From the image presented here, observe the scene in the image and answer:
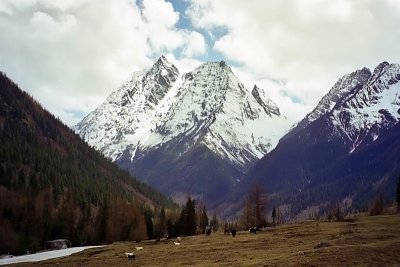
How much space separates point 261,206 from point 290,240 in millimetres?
61239

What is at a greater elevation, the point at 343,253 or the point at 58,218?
the point at 58,218

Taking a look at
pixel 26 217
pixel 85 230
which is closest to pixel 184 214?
pixel 85 230

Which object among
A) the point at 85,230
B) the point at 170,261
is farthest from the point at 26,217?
the point at 170,261

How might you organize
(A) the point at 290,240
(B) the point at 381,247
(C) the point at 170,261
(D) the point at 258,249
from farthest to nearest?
1. (A) the point at 290,240
2. (D) the point at 258,249
3. (C) the point at 170,261
4. (B) the point at 381,247

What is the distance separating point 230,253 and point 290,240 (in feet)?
47.2

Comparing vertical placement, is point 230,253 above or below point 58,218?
below

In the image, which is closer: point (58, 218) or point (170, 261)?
point (170, 261)

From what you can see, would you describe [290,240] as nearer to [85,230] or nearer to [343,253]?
[343,253]

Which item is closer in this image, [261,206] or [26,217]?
[261,206]

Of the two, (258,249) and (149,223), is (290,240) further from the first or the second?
(149,223)

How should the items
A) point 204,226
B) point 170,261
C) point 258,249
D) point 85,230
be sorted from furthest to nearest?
point 204,226 < point 85,230 < point 258,249 < point 170,261

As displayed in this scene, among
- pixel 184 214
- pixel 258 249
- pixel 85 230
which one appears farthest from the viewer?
pixel 85 230

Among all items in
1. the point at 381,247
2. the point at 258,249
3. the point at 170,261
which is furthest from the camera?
the point at 258,249

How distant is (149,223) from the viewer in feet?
605
